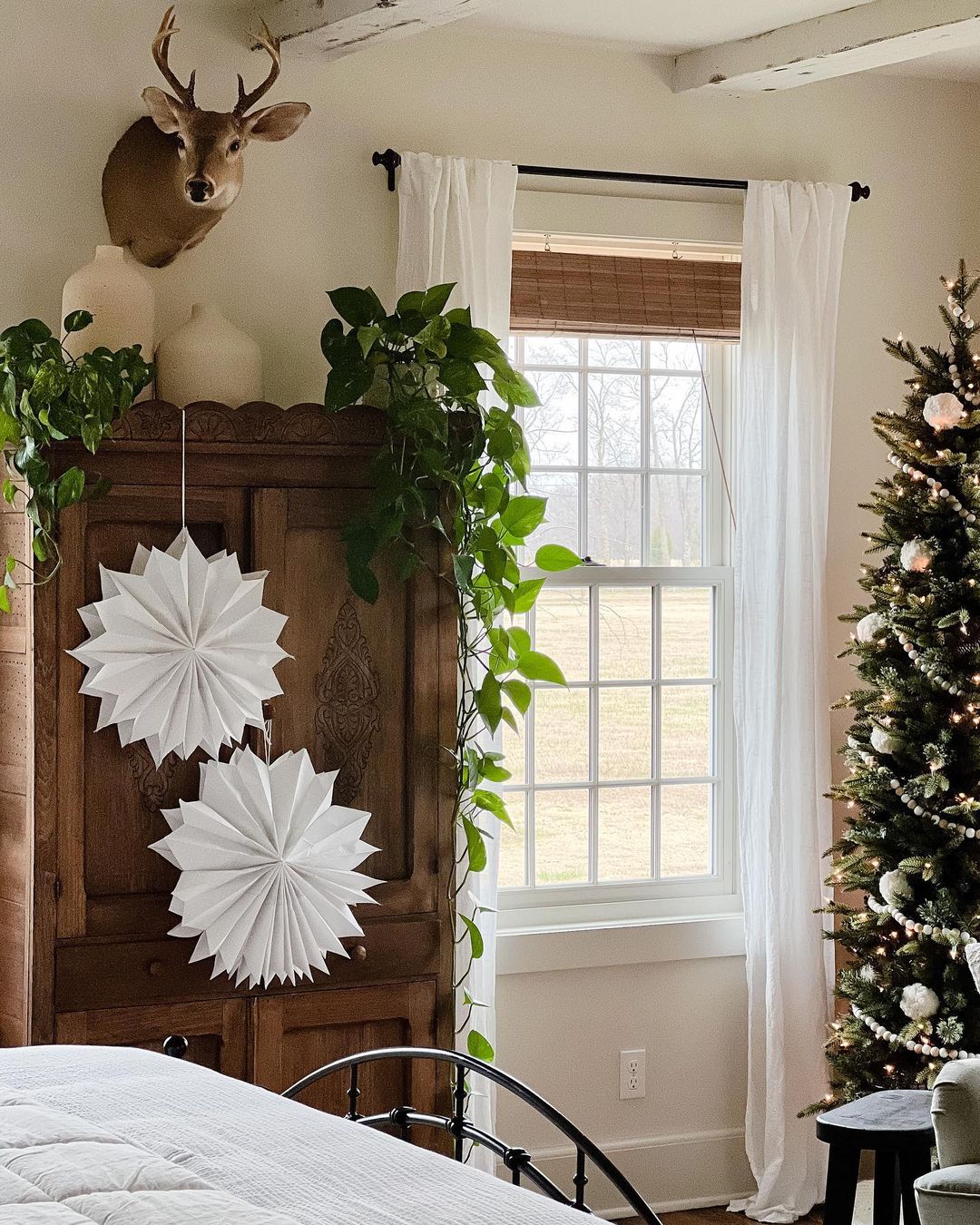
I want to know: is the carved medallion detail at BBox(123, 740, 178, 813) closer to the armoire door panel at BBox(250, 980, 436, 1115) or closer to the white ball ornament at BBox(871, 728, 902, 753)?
the armoire door panel at BBox(250, 980, 436, 1115)

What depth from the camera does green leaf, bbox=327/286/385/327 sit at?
3.58 meters

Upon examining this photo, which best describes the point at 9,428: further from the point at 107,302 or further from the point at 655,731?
the point at 655,731

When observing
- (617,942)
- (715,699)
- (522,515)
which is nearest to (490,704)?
(522,515)

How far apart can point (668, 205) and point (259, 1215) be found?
3.19 metres

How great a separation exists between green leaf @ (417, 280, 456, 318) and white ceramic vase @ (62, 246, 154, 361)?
0.62m

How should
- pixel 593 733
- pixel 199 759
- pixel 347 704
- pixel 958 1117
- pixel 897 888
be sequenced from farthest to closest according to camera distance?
pixel 593 733 < pixel 897 888 < pixel 347 704 < pixel 199 759 < pixel 958 1117

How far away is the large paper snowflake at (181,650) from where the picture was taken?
3227mm

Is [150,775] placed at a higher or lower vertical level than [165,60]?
lower

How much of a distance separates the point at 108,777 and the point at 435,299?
1255 millimetres

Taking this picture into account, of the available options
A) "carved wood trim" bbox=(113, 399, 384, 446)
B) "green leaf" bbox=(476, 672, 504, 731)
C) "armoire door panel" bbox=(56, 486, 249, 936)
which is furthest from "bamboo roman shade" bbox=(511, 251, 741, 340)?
"armoire door panel" bbox=(56, 486, 249, 936)

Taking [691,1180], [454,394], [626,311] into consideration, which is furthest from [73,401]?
[691,1180]

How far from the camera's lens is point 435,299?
11.7ft

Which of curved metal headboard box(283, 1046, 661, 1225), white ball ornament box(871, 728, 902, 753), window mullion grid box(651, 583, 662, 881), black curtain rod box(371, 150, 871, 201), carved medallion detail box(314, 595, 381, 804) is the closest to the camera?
curved metal headboard box(283, 1046, 661, 1225)

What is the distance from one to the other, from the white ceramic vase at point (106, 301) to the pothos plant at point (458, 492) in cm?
42
